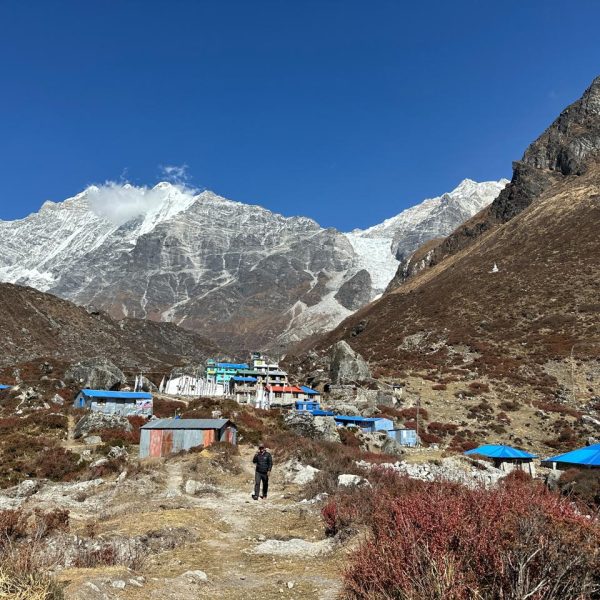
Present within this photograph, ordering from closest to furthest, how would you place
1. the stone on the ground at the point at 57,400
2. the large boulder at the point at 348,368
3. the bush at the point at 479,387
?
the stone on the ground at the point at 57,400
the bush at the point at 479,387
the large boulder at the point at 348,368

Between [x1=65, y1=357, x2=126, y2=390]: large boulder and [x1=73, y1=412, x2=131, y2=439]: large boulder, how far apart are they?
19.5 metres

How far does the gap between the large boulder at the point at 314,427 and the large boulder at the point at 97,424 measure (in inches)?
465

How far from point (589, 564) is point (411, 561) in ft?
5.78

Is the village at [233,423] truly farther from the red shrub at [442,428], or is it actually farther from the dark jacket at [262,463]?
the dark jacket at [262,463]

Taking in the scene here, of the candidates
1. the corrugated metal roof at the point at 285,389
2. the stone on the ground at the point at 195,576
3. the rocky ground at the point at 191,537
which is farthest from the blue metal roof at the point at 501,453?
the corrugated metal roof at the point at 285,389

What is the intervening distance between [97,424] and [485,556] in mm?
32341

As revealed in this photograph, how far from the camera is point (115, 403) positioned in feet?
149

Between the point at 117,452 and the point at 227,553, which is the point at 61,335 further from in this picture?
the point at 227,553

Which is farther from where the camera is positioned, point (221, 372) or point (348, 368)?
point (221, 372)

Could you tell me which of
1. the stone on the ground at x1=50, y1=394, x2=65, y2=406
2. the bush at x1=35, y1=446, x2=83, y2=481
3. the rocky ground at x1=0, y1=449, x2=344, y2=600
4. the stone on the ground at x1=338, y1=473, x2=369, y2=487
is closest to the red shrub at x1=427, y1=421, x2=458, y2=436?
the rocky ground at x1=0, y1=449, x2=344, y2=600

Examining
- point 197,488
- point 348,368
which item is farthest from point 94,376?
point 197,488

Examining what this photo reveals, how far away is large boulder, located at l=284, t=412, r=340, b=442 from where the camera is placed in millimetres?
33344

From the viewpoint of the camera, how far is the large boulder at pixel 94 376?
2083 inches

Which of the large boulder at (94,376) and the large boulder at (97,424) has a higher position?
the large boulder at (94,376)
